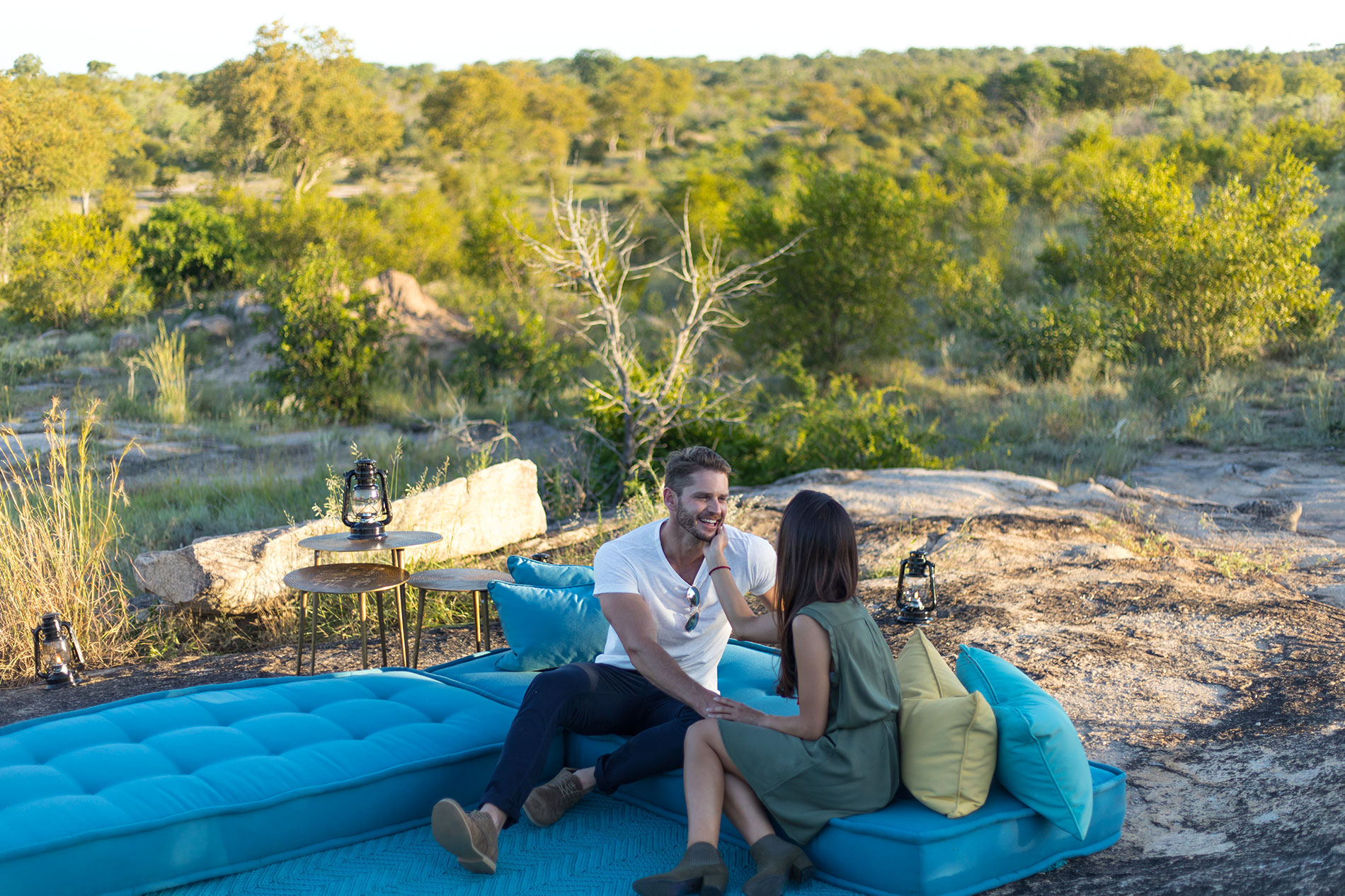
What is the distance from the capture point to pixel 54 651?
15.8 ft

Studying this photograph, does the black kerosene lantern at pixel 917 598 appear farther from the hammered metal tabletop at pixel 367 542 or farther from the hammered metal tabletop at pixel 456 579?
the hammered metal tabletop at pixel 367 542

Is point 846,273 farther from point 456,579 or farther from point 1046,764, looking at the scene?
point 1046,764

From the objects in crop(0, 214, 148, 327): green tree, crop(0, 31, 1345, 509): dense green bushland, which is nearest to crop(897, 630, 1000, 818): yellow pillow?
crop(0, 31, 1345, 509): dense green bushland

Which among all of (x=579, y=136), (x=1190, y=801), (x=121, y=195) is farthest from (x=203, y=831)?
(x=579, y=136)

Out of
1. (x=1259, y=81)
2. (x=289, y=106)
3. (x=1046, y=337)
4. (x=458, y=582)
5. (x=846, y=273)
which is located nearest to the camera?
(x=458, y=582)

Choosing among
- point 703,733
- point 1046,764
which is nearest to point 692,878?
point 703,733

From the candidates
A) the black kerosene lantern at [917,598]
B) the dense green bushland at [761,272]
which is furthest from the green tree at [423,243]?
the black kerosene lantern at [917,598]

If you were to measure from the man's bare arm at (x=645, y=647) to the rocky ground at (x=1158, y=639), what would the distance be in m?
1.03

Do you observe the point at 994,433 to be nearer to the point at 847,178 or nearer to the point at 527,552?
the point at 847,178

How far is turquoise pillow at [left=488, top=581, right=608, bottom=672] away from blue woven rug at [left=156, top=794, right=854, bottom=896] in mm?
878

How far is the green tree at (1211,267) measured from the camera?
11930mm

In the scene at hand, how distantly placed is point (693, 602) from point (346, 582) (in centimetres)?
166

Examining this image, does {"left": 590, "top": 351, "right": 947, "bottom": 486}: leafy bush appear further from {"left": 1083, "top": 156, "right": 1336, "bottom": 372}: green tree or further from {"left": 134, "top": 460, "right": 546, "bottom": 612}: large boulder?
{"left": 1083, "top": 156, "right": 1336, "bottom": 372}: green tree

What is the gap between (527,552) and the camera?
20.8ft
